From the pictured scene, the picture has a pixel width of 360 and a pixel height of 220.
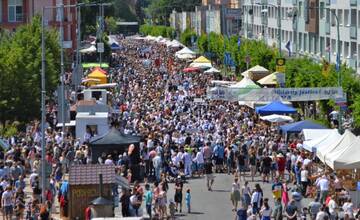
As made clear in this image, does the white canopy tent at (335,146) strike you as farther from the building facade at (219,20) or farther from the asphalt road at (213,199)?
the building facade at (219,20)

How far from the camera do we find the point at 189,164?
41.6 metres

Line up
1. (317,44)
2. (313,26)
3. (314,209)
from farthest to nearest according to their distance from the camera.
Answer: (313,26) < (317,44) < (314,209)


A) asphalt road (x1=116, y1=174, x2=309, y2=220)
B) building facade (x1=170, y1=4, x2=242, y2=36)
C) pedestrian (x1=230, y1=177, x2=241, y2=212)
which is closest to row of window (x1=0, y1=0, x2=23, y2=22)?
building facade (x1=170, y1=4, x2=242, y2=36)

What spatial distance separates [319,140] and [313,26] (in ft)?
186

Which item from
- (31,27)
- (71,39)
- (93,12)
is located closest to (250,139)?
(31,27)

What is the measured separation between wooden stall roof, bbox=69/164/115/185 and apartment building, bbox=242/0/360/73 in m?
33.4

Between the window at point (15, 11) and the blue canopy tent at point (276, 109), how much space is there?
43.6 m

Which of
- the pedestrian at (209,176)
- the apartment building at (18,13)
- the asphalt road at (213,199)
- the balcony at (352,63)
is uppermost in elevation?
the apartment building at (18,13)

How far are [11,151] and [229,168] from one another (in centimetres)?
833

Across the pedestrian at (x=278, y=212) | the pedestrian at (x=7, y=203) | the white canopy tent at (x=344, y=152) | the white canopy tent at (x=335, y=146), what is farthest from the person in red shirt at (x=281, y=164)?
the pedestrian at (x=7, y=203)

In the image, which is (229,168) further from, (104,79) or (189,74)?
(189,74)

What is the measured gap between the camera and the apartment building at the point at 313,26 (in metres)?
78.6

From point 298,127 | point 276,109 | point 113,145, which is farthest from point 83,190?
point 276,109

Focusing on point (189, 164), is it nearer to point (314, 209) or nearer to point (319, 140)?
point (319, 140)
